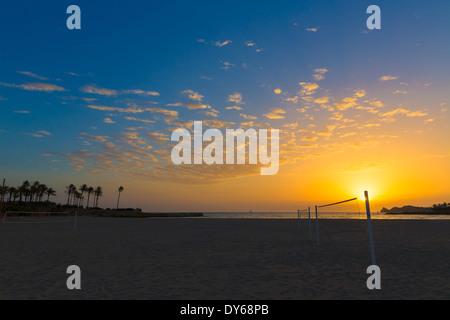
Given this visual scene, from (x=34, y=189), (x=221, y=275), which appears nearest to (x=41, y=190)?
(x=34, y=189)

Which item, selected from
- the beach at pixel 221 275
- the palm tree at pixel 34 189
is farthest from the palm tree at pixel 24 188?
the beach at pixel 221 275

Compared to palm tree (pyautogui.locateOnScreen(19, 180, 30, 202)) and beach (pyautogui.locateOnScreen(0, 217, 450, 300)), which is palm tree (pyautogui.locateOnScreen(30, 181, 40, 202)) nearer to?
palm tree (pyautogui.locateOnScreen(19, 180, 30, 202))

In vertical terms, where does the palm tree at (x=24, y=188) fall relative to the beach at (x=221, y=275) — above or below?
above

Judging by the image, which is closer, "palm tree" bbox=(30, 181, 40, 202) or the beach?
the beach

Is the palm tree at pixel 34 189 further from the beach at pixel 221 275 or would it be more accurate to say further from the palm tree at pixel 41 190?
the beach at pixel 221 275

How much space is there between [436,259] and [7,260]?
Result: 16937 mm

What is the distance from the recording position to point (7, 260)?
36.0 ft

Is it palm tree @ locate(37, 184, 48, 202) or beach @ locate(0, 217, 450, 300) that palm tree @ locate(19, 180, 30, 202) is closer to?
palm tree @ locate(37, 184, 48, 202)

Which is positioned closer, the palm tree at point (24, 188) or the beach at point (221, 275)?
the beach at point (221, 275)

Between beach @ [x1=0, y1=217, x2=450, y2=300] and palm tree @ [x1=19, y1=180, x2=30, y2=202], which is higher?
palm tree @ [x1=19, y1=180, x2=30, y2=202]

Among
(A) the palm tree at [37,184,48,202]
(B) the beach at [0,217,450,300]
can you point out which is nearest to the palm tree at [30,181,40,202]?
(A) the palm tree at [37,184,48,202]

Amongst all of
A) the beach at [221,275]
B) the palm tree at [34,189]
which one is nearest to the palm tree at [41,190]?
the palm tree at [34,189]

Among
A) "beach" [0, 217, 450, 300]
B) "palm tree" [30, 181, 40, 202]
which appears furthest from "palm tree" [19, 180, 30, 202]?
"beach" [0, 217, 450, 300]

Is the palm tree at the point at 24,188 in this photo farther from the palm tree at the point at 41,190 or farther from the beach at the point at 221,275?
the beach at the point at 221,275
